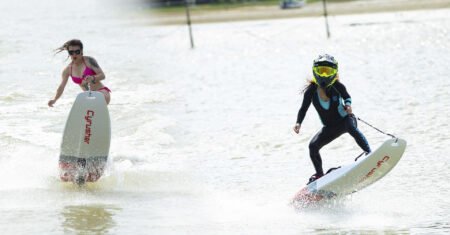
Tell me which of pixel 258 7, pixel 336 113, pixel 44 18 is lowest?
pixel 258 7

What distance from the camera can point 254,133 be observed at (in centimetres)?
1745

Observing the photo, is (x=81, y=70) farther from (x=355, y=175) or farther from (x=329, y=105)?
(x=355, y=175)

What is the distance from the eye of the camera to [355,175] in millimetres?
11156

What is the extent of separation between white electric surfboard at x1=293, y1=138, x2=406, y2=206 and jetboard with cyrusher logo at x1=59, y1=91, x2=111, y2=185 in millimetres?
3120

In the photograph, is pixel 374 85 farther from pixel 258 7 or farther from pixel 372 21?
pixel 258 7

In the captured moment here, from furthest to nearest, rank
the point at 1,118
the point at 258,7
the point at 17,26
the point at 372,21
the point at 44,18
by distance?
the point at 258,7 < the point at 372,21 < the point at 44,18 < the point at 17,26 < the point at 1,118

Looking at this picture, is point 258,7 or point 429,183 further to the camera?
point 258,7

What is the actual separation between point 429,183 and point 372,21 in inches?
1560

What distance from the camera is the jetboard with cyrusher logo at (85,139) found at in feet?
43.3

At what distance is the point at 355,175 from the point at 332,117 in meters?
0.71

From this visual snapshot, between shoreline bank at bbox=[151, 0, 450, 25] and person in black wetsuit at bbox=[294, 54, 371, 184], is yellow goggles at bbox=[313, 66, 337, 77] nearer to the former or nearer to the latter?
person in black wetsuit at bbox=[294, 54, 371, 184]

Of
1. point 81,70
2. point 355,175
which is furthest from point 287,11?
point 355,175

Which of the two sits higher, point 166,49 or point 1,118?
point 1,118

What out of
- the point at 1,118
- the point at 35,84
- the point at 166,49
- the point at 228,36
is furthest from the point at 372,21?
the point at 1,118
